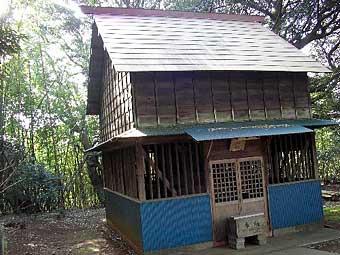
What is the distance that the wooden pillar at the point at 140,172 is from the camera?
813 cm

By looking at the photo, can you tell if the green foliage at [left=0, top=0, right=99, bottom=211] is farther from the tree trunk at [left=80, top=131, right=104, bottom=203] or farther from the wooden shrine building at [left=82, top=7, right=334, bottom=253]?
the wooden shrine building at [left=82, top=7, right=334, bottom=253]

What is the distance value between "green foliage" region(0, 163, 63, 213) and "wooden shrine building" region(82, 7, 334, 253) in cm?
656

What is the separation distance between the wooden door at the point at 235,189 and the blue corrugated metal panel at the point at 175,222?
32cm

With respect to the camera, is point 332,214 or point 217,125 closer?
point 217,125

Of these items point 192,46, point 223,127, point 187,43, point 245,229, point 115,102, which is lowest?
point 245,229

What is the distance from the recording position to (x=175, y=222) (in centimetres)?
831

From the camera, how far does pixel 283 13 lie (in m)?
15.6

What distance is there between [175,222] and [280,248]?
8.04 feet

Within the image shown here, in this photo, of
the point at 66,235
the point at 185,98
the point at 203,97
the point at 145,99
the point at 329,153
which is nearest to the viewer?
the point at 145,99

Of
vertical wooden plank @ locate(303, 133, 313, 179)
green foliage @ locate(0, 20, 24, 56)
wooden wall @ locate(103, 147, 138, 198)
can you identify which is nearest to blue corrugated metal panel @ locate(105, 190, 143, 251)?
wooden wall @ locate(103, 147, 138, 198)

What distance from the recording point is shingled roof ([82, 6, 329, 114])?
843 centimetres

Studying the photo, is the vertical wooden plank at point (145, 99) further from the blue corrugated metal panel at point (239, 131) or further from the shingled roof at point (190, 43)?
the blue corrugated metal panel at point (239, 131)

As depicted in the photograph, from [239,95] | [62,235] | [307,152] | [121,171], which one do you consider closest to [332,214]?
[307,152]

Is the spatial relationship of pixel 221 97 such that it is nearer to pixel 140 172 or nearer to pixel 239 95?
pixel 239 95
